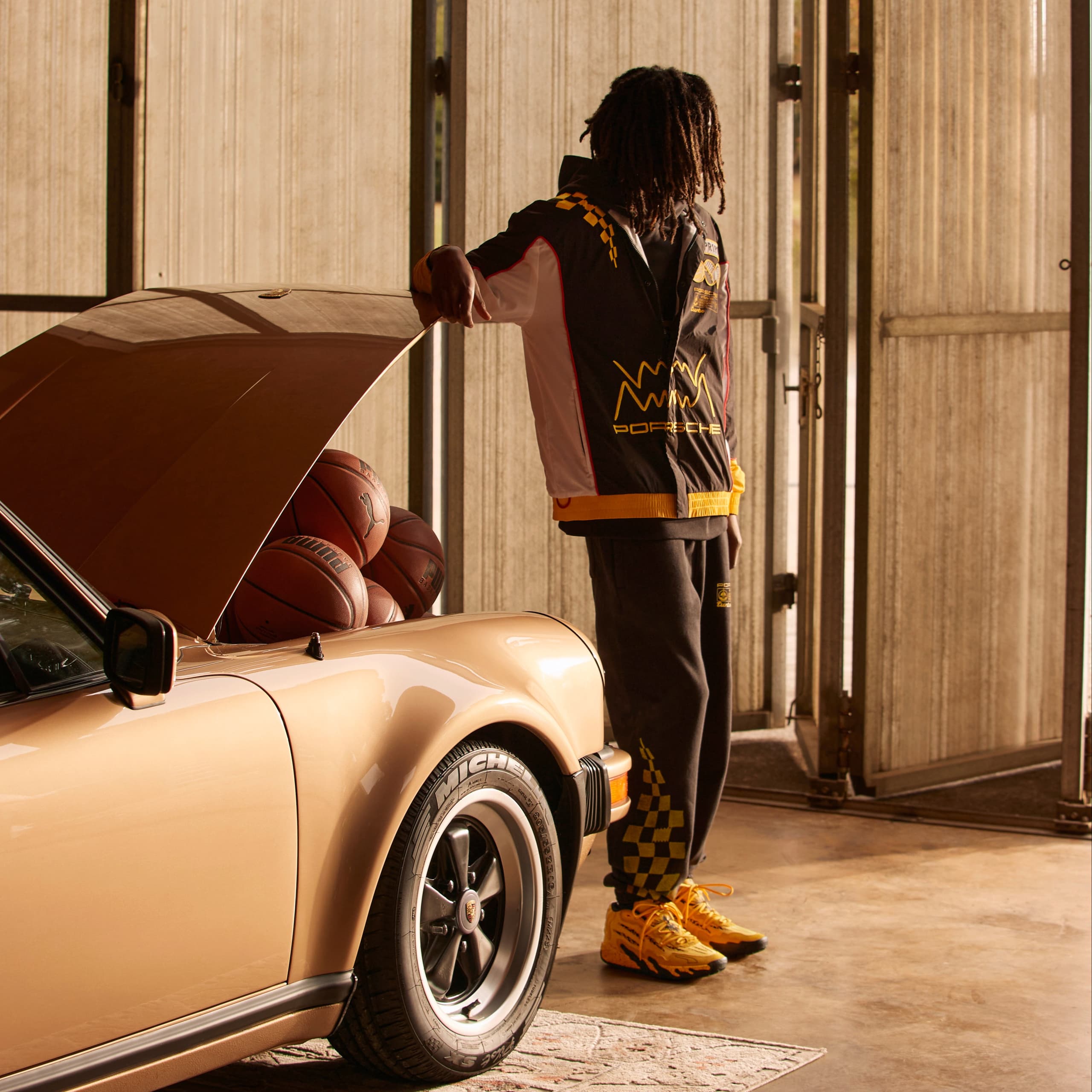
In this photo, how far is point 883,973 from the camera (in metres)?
3.43

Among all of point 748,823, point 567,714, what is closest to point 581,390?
point 567,714

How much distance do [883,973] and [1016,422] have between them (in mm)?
2755

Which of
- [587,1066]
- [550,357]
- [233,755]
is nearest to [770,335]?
[550,357]

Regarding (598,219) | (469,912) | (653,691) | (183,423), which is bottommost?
(469,912)

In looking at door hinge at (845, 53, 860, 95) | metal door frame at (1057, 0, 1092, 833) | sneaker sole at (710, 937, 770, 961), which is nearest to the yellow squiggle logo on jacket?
sneaker sole at (710, 937, 770, 961)

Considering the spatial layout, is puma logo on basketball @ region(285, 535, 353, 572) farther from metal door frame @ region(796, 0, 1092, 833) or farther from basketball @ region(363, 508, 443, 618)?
metal door frame @ region(796, 0, 1092, 833)

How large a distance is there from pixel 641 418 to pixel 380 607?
80cm

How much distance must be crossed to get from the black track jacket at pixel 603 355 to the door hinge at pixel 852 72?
7.72 ft

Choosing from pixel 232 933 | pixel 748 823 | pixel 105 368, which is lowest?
pixel 748 823

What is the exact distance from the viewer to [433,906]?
2.59 m

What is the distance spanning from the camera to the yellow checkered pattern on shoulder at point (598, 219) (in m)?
3.38

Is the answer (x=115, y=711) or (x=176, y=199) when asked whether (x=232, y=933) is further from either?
(x=176, y=199)

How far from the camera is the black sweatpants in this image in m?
3.39

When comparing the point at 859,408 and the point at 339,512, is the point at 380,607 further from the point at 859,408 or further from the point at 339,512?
the point at 859,408
